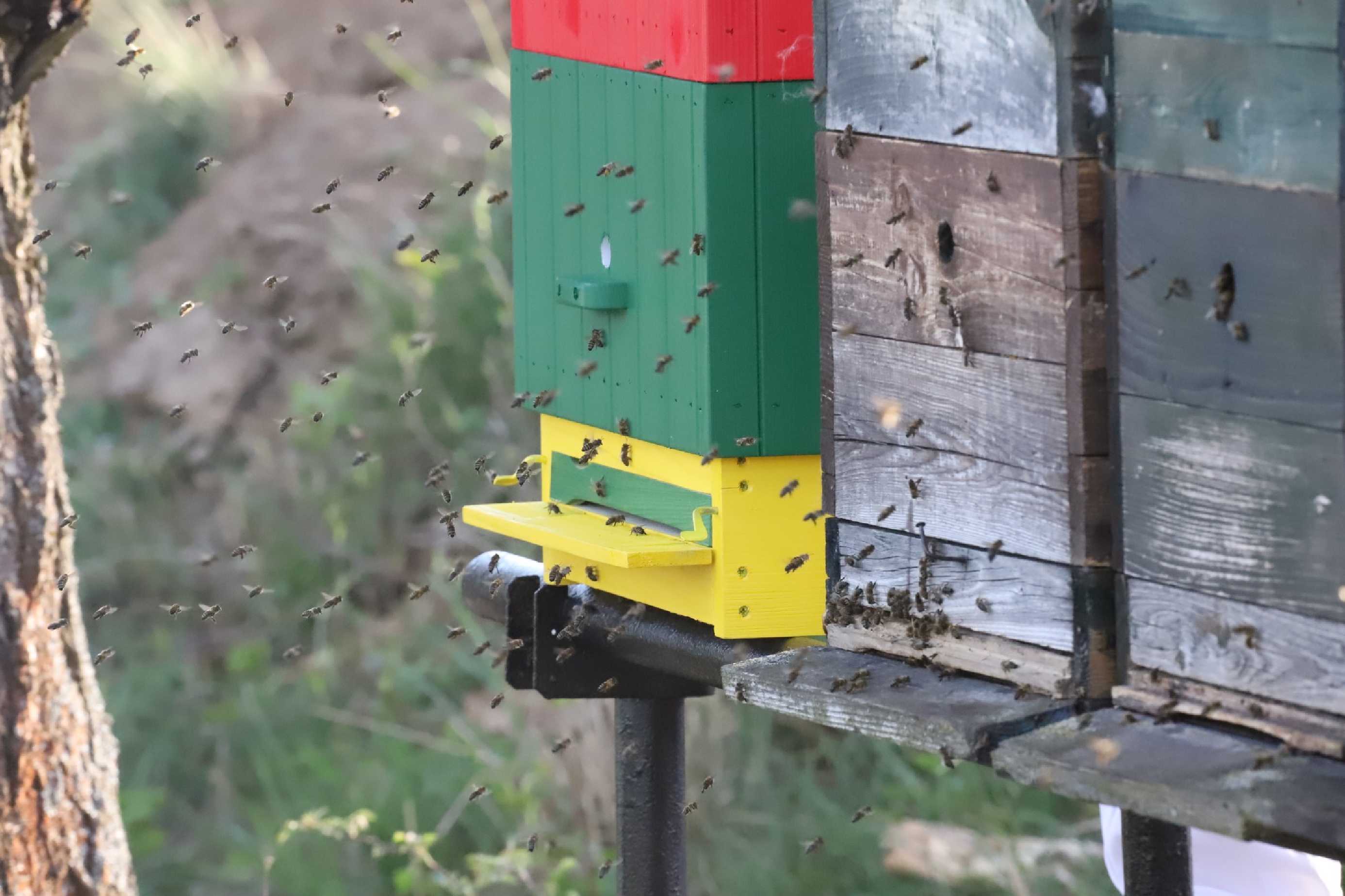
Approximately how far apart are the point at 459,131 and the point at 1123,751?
919cm

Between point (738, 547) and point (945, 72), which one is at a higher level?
point (945, 72)

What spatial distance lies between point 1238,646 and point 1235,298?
20.0 inches

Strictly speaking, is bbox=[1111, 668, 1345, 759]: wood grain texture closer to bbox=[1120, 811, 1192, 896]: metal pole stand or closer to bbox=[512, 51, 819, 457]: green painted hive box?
bbox=[512, 51, 819, 457]: green painted hive box

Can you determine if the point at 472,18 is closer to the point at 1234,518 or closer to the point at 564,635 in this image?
the point at 564,635

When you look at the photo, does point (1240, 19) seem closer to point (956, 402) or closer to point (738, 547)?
point (956, 402)

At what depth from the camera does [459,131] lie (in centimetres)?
1155

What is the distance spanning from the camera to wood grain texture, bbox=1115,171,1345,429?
2.67m

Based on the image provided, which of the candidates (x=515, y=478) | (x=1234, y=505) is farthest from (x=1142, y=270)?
(x=515, y=478)

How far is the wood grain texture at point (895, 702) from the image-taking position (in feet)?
10.1

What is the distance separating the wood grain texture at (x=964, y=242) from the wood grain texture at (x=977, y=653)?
0.49 m

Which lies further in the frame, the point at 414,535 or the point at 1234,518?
the point at 414,535

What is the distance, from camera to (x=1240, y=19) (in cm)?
274

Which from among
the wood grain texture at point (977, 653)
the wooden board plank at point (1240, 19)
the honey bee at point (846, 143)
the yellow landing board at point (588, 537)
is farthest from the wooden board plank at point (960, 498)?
the wooden board plank at point (1240, 19)

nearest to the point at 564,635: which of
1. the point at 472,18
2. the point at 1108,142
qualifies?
the point at 1108,142
